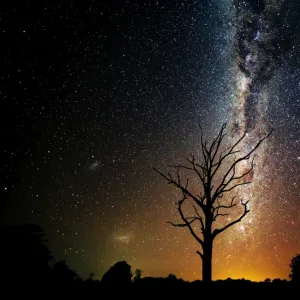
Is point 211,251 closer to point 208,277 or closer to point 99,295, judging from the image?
point 208,277

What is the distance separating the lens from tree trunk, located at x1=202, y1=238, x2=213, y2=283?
10156 mm

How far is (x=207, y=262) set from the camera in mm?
10266

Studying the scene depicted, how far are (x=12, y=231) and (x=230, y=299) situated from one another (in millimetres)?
12510

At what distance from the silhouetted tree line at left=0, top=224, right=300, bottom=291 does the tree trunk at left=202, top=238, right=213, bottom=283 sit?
0.31 metres

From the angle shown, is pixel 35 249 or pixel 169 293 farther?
pixel 35 249

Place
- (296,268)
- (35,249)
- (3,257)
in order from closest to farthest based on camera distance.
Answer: (3,257) < (35,249) < (296,268)

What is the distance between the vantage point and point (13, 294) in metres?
11.0

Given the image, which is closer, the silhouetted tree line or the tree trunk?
the tree trunk

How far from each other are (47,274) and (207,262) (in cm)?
843

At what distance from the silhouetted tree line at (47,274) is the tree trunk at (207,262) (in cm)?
31

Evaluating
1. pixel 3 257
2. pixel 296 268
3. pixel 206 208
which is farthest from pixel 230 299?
pixel 296 268

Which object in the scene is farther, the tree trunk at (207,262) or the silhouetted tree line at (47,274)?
the silhouetted tree line at (47,274)

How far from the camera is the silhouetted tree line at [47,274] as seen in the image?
12.0 metres

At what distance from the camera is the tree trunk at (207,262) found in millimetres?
10156
